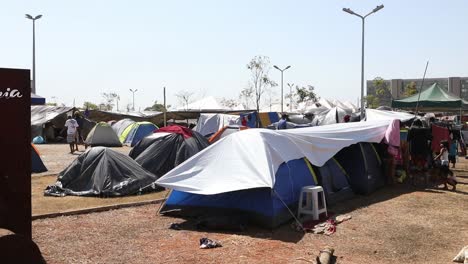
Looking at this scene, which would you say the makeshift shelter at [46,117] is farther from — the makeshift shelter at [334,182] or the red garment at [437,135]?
the makeshift shelter at [334,182]

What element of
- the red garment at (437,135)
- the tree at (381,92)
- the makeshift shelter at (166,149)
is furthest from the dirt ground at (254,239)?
the tree at (381,92)

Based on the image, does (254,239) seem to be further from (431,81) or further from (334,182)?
(431,81)

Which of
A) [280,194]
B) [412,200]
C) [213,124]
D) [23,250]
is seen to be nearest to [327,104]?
[213,124]

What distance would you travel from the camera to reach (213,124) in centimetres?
2703

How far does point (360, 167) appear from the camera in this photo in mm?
11062

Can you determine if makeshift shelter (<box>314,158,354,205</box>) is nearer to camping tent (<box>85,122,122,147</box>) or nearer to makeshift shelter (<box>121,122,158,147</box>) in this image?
camping tent (<box>85,122,122,147</box>)

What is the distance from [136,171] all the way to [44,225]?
3372 millimetres

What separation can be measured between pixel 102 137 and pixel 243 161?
1837 cm

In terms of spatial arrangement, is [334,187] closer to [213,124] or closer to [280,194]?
[280,194]

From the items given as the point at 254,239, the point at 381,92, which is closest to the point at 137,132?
the point at 254,239

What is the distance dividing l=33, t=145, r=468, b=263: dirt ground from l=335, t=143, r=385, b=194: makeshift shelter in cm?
158

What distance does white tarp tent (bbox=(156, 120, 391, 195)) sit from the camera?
24.8ft

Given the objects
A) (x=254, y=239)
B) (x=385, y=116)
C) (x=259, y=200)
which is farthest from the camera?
(x=385, y=116)

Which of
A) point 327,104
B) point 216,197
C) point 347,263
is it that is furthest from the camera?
point 327,104
